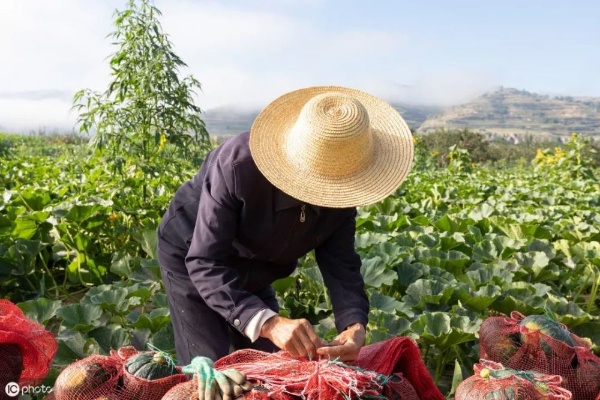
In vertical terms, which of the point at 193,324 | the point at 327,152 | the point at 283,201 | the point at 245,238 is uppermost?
the point at 327,152

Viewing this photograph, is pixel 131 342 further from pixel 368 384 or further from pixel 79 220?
pixel 79 220

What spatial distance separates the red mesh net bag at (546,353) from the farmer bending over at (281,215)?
1.40ft

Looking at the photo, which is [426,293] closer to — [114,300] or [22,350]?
[114,300]

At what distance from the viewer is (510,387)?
1492 millimetres

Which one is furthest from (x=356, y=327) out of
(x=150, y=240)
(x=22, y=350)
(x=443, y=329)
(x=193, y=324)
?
(x=150, y=240)

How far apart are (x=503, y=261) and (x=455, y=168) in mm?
9968

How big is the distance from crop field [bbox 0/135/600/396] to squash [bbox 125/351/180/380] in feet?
2.77

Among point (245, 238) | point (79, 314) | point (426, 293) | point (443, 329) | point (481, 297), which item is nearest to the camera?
point (245, 238)

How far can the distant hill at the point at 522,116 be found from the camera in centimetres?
13546

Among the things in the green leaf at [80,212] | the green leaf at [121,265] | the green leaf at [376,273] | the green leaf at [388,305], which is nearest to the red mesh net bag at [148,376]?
the green leaf at [388,305]

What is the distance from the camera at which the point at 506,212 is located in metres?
6.40

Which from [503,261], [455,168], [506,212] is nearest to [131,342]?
[503,261]

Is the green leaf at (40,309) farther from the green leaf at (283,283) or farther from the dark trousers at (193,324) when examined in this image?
the green leaf at (283,283)

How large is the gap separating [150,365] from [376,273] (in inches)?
84.4
